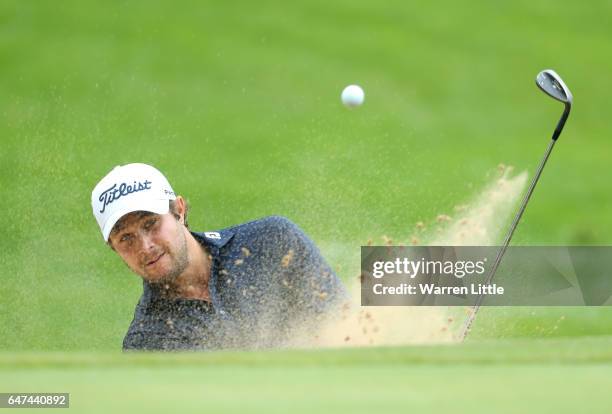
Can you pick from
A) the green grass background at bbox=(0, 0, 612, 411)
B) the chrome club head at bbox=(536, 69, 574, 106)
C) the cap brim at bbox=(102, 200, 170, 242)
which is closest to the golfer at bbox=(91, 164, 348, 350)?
the cap brim at bbox=(102, 200, 170, 242)

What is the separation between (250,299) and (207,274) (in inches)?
9.6

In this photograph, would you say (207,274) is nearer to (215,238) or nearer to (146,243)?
(215,238)

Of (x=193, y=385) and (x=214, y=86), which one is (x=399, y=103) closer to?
(x=214, y=86)

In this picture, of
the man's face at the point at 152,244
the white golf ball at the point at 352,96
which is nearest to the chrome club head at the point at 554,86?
the white golf ball at the point at 352,96

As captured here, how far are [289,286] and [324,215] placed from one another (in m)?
6.93

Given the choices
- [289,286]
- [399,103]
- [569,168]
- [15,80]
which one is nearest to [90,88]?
[15,80]

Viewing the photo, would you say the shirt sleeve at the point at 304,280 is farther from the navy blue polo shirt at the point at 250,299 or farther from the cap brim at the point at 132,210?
the cap brim at the point at 132,210

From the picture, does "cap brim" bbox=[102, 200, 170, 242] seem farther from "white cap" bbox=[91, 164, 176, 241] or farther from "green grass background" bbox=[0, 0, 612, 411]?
"green grass background" bbox=[0, 0, 612, 411]

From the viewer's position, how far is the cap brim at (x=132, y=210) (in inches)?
230

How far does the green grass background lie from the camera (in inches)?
538

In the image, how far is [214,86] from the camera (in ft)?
53.0

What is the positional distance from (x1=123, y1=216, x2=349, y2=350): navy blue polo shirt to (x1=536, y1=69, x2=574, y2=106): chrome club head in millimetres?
1497

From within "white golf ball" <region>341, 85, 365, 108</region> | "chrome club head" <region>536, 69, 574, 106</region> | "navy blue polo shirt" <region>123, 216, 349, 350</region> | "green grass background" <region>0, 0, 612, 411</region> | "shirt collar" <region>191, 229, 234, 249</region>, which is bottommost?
"navy blue polo shirt" <region>123, 216, 349, 350</region>

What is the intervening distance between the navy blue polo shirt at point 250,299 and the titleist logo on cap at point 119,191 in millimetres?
399
